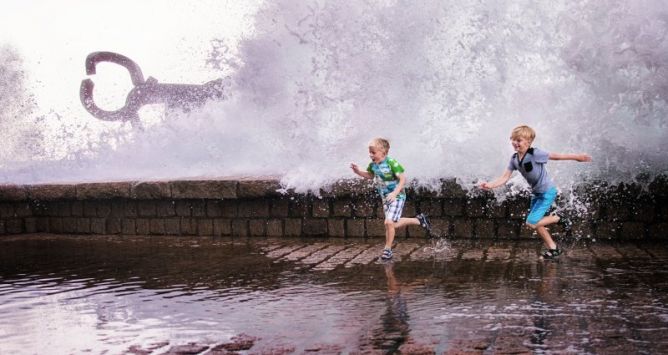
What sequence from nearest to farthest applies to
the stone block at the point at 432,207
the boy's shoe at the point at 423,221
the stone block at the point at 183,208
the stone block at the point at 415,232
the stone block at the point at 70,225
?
the boy's shoe at the point at 423,221
the stone block at the point at 432,207
the stone block at the point at 415,232
the stone block at the point at 183,208
the stone block at the point at 70,225

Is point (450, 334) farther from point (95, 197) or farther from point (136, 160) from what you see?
point (136, 160)

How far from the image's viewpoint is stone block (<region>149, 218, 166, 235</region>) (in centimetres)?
995

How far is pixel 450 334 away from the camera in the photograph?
4133 mm

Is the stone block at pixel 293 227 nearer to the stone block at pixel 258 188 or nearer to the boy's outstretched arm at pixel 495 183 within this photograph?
the stone block at pixel 258 188

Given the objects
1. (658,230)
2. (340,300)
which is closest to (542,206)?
(658,230)

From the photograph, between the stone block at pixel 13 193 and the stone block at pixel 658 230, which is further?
the stone block at pixel 13 193

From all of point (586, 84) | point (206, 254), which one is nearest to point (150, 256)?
point (206, 254)

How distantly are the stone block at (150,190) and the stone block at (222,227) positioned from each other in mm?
622

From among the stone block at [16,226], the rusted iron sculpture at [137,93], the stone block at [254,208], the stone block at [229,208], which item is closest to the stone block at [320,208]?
the stone block at [254,208]

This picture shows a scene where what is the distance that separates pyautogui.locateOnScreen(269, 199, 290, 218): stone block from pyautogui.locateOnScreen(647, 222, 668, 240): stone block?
144 inches

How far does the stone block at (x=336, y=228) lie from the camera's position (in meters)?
8.92

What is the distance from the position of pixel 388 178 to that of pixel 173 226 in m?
3.32

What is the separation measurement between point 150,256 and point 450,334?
449 cm

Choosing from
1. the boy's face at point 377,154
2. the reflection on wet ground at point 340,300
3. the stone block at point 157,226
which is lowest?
the reflection on wet ground at point 340,300
